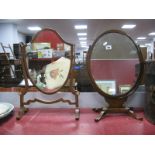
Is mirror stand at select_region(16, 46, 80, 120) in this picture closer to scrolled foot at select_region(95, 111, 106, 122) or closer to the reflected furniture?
scrolled foot at select_region(95, 111, 106, 122)

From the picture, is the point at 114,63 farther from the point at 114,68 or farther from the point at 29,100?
the point at 29,100

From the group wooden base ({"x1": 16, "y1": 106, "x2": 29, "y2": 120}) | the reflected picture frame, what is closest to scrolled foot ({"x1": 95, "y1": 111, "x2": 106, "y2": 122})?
the reflected picture frame

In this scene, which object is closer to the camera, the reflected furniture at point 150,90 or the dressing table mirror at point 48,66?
the reflected furniture at point 150,90

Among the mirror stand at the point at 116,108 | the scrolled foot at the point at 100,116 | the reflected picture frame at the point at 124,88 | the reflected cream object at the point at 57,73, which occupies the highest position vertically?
the reflected cream object at the point at 57,73

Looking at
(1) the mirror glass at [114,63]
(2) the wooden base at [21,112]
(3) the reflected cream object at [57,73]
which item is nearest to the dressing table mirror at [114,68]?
(1) the mirror glass at [114,63]

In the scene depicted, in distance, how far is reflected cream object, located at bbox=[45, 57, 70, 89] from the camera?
2.60 feet

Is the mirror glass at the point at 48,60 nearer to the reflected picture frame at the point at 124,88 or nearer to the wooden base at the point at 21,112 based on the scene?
the wooden base at the point at 21,112

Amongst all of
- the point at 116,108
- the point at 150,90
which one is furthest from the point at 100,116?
the point at 150,90

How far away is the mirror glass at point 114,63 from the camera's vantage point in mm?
790

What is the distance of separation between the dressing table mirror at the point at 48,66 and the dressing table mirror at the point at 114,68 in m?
0.10

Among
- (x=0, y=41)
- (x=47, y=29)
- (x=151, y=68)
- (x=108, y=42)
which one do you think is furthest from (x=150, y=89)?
(x=0, y=41)

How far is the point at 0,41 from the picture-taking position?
1455 mm
